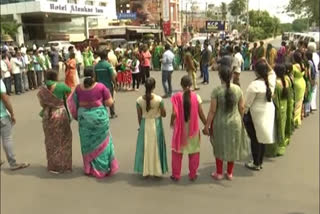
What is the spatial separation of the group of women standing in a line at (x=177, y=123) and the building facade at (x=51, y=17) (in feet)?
108

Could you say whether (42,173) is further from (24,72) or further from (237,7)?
(237,7)

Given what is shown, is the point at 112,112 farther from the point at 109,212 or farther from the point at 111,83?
the point at 109,212

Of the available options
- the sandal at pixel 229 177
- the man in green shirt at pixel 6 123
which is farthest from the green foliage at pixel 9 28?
the sandal at pixel 229 177

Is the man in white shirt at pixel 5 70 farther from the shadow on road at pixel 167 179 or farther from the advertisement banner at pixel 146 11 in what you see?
the advertisement banner at pixel 146 11

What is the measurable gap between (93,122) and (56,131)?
0.63 m

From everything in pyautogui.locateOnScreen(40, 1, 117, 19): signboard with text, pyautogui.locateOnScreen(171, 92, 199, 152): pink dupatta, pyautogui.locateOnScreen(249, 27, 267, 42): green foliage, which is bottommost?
pyautogui.locateOnScreen(249, 27, 267, 42): green foliage

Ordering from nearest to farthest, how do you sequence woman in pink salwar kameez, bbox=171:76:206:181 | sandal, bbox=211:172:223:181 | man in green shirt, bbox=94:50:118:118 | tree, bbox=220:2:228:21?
woman in pink salwar kameez, bbox=171:76:206:181 < sandal, bbox=211:172:223:181 < man in green shirt, bbox=94:50:118:118 < tree, bbox=220:2:228:21

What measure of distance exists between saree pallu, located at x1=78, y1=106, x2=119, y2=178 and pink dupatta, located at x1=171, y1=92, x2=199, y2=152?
91 centimetres

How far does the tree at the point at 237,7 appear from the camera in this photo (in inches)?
3233

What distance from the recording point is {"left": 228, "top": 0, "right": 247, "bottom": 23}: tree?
8212 centimetres

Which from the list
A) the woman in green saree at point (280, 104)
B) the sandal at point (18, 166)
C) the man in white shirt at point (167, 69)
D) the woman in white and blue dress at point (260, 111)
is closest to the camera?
the woman in white and blue dress at point (260, 111)

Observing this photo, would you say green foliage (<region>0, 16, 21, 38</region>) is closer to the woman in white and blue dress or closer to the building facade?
the building facade

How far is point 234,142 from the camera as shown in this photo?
5.13 meters

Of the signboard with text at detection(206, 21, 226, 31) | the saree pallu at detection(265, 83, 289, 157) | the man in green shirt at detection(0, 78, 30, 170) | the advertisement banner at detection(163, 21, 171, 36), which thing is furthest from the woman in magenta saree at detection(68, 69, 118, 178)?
the advertisement banner at detection(163, 21, 171, 36)
